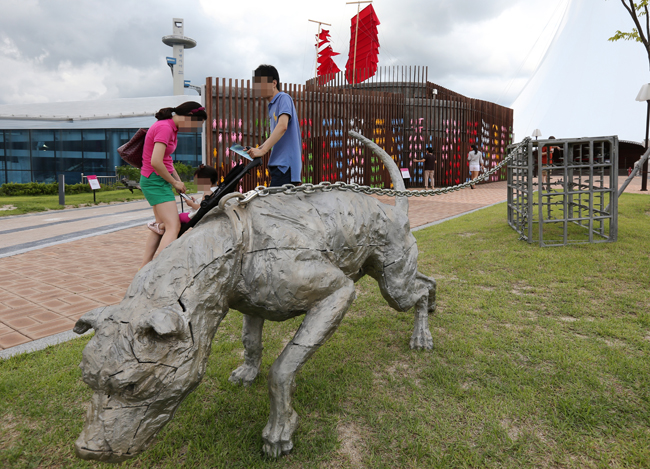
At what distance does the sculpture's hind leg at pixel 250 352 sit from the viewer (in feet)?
9.22

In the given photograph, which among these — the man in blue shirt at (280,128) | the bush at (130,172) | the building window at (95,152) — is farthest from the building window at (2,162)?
the man in blue shirt at (280,128)

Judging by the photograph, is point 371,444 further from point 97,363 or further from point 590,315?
point 590,315

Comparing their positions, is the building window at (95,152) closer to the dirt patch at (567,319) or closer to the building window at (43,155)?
the building window at (43,155)

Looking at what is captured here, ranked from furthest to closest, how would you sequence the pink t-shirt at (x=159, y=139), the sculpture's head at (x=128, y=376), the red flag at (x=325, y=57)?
the red flag at (x=325, y=57), the pink t-shirt at (x=159, y=139), the sculpture's head at (x=128, y=376)

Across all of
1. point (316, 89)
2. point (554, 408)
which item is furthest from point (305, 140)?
point (554, 408)

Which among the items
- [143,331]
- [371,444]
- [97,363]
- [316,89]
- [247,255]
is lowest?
[371,444]

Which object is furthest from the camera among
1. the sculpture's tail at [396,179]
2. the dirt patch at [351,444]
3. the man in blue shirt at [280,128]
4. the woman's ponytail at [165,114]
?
the woman's ponytail at [165,114]

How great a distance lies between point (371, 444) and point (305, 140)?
11.5 meters

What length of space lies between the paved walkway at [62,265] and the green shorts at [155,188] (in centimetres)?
121

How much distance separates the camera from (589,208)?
22.2ft

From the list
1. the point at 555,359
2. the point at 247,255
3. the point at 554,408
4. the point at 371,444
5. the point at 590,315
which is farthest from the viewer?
the point at 590,315

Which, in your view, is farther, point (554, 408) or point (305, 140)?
point (305, 140)

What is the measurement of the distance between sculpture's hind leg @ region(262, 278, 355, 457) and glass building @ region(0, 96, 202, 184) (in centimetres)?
2569

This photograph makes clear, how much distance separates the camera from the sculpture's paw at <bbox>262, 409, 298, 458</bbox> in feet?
6.90
